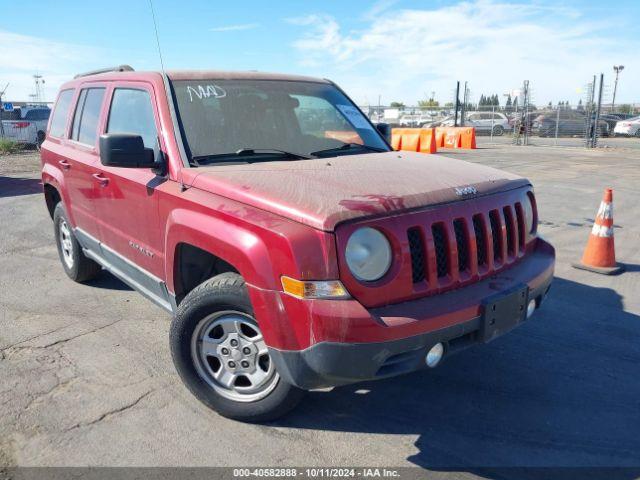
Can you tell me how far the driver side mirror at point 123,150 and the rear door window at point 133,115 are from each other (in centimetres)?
30

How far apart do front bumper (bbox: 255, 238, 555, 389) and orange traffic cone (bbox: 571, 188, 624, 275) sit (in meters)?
3.46

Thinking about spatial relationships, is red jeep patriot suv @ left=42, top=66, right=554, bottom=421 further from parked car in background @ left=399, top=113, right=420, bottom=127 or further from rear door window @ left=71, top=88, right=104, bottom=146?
parked car in background @ left=399, top=113, right=420, bottom=127

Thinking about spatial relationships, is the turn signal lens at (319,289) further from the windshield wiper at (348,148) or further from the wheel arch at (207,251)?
the windshield wiper at (348,148)

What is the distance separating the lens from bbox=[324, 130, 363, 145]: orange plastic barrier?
4.18 metres

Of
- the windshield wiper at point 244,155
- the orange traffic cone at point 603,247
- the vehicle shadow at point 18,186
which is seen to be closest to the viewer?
the windshield wiper at point 244,155

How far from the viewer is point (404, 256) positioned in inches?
106

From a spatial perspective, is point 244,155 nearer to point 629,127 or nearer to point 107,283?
point 107,283

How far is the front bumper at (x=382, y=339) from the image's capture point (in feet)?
8.25

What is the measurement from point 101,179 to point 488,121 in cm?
3008

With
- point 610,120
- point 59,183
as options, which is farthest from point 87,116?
point 610,120

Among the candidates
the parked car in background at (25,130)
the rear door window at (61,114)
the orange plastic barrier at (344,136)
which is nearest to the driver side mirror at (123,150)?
the orange plastic barrier at (344,136)

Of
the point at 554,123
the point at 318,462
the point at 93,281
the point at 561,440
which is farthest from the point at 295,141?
the point at 554,123

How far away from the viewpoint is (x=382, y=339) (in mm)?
2533

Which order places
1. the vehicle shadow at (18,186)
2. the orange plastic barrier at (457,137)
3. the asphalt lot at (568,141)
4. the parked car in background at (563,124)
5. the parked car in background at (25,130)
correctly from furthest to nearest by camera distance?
the parked car in background at (563,124) < the asphalt lot at (568,141) < the orange plastic barrier at (457,137) < the parked car in background at (25,130) < the vehicle shadow at (18,186)
